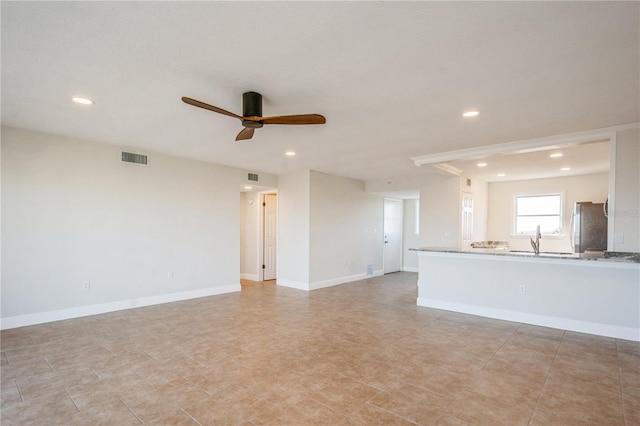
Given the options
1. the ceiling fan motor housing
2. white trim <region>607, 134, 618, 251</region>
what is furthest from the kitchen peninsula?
the ceiling fan motor housing

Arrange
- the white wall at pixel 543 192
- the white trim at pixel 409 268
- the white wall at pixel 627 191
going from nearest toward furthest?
the white wall at pixel 627 191 → the white wall at pixel 543 192 → the white trim at pixel 409 268

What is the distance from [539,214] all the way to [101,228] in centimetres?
920

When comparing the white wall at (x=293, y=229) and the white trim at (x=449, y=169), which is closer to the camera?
the white trim at (x=449, y=169)

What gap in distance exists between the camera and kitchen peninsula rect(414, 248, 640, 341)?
376 centimetres

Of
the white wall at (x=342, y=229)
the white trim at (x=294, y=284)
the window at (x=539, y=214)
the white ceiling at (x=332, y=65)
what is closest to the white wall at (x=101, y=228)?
the white ceiling at (x=332, y=65)

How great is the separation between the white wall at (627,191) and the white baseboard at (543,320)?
993mm

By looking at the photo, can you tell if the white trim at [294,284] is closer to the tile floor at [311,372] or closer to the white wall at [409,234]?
the tile floor at [311,372]

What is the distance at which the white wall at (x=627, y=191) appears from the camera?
3662 mm

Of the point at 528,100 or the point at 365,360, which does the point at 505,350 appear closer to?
the point at 365,360

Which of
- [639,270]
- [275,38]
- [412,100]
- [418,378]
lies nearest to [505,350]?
[418,378]

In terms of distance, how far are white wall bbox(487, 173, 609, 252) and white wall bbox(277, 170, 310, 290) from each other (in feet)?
17.0

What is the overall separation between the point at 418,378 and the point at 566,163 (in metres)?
5.44

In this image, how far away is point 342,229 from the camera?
7.40 m

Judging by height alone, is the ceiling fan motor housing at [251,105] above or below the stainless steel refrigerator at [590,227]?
above
